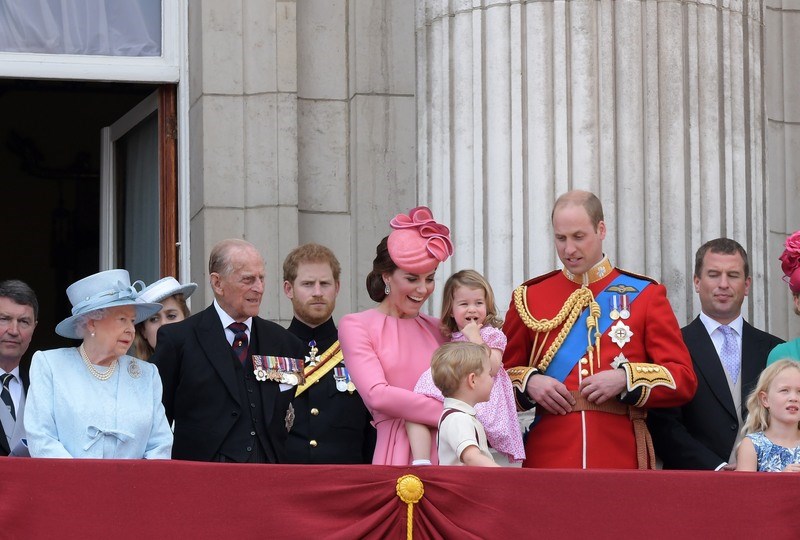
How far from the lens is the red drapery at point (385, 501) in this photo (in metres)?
6.00

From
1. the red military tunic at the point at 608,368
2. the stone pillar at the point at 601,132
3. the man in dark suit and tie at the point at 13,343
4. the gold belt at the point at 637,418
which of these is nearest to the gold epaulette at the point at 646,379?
the red military tunic at the point at 608,368

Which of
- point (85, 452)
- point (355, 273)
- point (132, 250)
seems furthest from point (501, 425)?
point (132, 250)

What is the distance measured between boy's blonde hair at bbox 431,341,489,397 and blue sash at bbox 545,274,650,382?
636mm

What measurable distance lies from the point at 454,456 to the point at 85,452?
4.38 feet

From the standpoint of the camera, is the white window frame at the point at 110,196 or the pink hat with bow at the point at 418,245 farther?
the white window frame at the point at 110,196

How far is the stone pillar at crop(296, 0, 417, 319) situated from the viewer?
9.17 m

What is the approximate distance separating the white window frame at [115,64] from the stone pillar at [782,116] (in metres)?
3.16

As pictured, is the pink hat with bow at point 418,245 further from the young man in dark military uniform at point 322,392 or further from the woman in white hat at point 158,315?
the woman in white hat at point 158,315

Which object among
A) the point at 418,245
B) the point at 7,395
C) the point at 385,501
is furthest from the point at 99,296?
the point at 385,501

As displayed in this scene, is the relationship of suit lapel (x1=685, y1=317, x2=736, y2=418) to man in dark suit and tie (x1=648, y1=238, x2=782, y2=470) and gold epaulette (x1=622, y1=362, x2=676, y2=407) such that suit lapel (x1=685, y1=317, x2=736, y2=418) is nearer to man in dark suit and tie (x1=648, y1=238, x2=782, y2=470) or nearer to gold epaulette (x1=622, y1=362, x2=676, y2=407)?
man in dark suit and tie (x1=648, y1=238, x2=782, y2=470)

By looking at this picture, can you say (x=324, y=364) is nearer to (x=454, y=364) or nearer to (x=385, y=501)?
(x=454, y=364)

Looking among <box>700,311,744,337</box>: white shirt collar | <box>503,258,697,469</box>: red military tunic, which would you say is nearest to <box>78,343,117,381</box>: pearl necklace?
<box>503,258,697,469</box>: red military tunic

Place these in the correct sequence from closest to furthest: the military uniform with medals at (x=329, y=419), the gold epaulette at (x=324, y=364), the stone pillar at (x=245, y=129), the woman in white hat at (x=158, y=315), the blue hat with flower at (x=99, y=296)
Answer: the blue hat with flower at (x=99, y=296)
the military uniform with medals at (x=329, y=419)
the gold epaulette at (x=324, y=364)
the woman in white hat at (x=158, y=315)
the stone pillar at (x=245, y=129)

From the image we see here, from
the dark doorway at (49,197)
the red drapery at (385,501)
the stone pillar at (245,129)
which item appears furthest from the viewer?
the dark doorway at (49,197)
